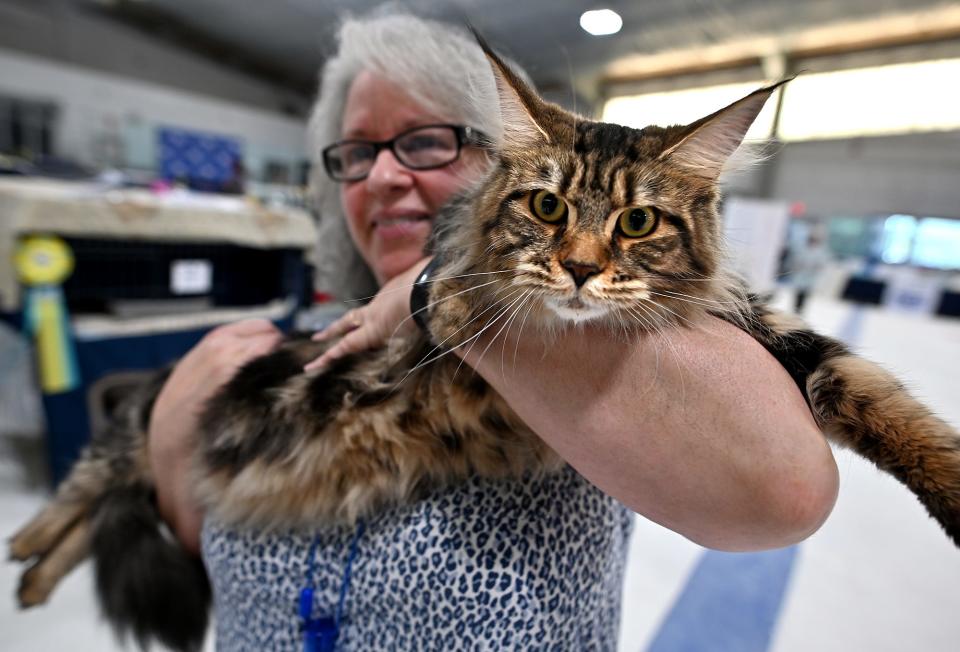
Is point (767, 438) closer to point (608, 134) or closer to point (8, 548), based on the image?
point (608, 134)

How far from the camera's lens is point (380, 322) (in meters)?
0.81

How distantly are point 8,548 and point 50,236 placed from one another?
1172mm

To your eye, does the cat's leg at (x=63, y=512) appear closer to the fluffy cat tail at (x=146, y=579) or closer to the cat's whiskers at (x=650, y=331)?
the fluffy cat tail at (x=146, y=579)

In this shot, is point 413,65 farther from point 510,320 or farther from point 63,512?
point 63,512

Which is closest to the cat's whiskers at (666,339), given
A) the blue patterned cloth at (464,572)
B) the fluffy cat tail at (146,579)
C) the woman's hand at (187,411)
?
the blue patterned cloth at (464,572)

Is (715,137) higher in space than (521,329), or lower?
higher

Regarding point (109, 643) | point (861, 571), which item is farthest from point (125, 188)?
point (861, 571)

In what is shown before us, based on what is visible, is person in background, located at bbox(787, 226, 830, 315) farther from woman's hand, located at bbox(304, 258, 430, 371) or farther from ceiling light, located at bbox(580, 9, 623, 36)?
woman's hand, located at bbox(304, 258, 430, 371)

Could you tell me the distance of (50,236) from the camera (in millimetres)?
1737

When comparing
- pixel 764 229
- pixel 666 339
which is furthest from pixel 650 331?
pixel 764 229

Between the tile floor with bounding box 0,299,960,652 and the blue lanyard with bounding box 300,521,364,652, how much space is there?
827mm

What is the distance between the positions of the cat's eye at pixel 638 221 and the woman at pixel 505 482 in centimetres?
14

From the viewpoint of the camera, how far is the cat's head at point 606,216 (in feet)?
1.82

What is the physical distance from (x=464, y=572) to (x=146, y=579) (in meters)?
0.79
